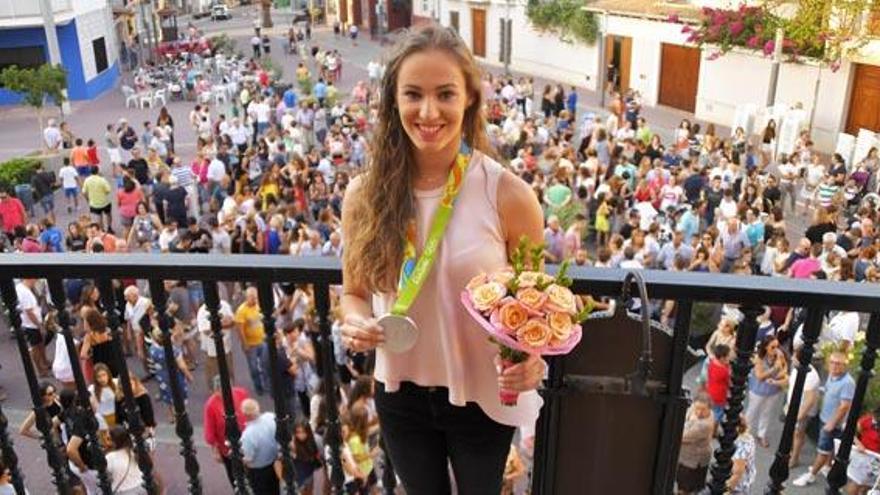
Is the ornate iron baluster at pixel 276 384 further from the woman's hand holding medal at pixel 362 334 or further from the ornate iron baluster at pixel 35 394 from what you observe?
the ornate iron baluster at pixel 35 394

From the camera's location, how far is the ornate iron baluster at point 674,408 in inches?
84.4

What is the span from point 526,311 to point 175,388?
1.43m

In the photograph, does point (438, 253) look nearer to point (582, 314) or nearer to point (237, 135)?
point (582, 314)

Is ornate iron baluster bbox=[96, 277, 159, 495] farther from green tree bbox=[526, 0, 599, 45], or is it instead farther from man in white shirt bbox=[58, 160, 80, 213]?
green tree bbox=[526, 0, 599, 45]

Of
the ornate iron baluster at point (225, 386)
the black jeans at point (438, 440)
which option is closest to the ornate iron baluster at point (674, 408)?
the black jeans at point (438, 440)

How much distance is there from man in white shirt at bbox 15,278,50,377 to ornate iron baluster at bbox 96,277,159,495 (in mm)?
6649

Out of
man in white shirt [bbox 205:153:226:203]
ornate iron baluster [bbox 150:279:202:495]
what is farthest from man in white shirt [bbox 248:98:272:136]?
ornate iron baluster [bbox 150:279:202:495]

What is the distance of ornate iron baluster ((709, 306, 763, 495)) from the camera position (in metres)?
2.19

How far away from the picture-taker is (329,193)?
14898mm

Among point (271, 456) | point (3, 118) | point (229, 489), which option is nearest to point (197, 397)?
point (229, 489)

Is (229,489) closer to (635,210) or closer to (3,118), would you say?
(635,210)

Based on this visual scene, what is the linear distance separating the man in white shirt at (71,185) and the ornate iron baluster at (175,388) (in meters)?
16.0

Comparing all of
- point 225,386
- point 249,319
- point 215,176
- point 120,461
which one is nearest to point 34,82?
point 215,176

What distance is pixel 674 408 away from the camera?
2195 mm
